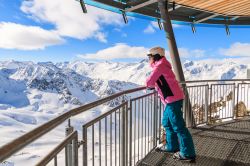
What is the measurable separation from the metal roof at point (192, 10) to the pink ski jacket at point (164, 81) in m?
3.43

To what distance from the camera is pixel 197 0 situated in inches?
276

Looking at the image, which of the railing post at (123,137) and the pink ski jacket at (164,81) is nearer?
the railing post at (123,137)

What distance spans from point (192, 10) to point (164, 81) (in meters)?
5.27

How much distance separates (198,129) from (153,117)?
186 centimetres

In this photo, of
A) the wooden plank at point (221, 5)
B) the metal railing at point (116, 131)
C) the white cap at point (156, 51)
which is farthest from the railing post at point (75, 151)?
the wooden plank at point (221, 5)

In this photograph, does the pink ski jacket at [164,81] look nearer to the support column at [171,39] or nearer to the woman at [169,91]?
the woman at [169,91]

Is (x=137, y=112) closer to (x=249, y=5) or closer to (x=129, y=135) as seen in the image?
(x=129, y=135)

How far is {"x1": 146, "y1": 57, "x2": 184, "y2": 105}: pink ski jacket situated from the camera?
12.6 feet

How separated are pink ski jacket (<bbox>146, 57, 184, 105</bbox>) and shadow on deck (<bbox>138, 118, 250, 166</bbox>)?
113cm

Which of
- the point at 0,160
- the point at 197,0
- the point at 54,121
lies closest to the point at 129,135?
the point at 54,121

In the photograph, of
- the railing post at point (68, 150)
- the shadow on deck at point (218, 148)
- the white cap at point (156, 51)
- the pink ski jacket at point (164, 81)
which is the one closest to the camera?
the railing post at point (68, 150)

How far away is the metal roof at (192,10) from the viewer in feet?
23.6

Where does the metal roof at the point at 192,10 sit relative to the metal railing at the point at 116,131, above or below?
above

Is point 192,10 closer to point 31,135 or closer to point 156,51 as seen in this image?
point 156,51
